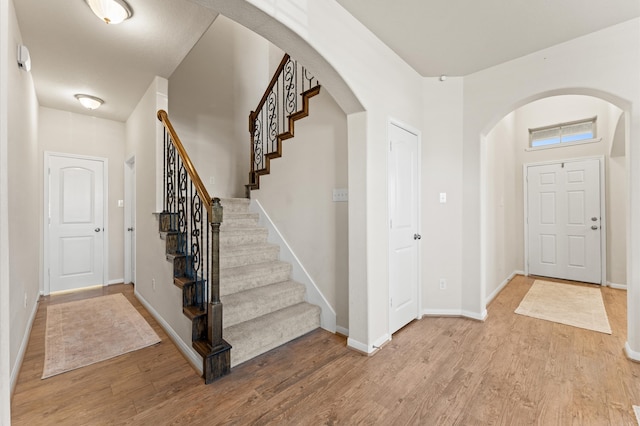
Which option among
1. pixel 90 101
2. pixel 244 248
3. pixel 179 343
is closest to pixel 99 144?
pixel 90 101

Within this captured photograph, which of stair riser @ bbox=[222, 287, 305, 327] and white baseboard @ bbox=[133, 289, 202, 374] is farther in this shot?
stair riser @ bbox=[222, 287, 305, 327]

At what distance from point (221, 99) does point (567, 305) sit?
6.12 meters

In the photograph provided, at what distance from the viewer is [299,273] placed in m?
3.16

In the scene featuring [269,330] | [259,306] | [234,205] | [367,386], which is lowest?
[367,386]

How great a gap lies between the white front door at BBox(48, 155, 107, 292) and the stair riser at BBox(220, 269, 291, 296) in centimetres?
321

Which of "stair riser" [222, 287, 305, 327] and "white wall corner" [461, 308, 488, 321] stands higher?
"stair riser" [222, 287, 305, 327]

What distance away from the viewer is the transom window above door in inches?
182

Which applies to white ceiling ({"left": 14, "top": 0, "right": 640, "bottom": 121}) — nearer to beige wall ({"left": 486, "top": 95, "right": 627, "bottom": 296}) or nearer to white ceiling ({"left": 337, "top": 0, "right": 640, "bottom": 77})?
white ceiling ({"left": 337, "top": 0, "right": 640, "bottom": 77})

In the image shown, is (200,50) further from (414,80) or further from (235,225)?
(414,80)

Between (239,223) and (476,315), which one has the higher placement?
(239,223)

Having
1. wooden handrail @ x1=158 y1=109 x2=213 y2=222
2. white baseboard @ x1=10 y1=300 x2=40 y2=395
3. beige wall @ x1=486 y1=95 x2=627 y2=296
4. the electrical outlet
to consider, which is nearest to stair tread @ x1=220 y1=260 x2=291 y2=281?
wooden handrail @ x1=158 y1=109 x2=213 y2=222

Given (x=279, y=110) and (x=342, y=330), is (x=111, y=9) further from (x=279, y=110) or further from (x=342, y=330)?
(x=342, y=330)

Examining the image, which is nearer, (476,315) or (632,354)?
(632,354)

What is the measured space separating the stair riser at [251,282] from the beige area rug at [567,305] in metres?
2.82
